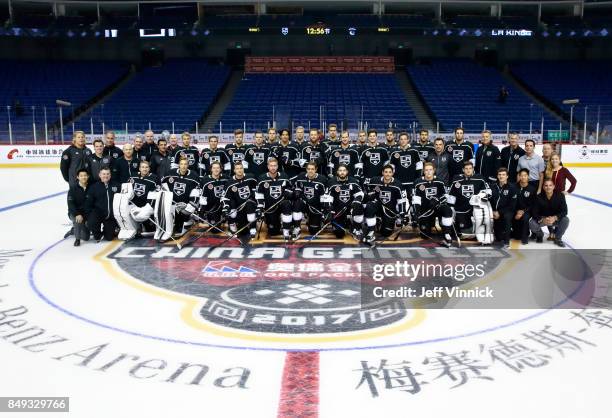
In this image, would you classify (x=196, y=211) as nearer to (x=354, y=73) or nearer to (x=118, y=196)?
(x=118, y=196)

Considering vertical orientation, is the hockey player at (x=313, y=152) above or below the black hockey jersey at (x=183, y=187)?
above

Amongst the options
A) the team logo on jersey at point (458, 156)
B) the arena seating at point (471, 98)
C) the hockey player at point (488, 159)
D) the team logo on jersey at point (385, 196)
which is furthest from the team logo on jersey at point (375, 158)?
the arena seating at point (471, 98)

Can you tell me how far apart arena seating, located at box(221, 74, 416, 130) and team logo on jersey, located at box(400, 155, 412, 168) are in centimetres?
1306

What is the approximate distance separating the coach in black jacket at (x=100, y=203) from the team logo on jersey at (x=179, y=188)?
88 cm

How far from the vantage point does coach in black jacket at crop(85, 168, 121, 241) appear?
333 inches

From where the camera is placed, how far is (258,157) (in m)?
10.0

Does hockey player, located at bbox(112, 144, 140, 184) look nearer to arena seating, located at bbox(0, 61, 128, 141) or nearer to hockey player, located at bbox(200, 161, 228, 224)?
hockey player, located at bbox(200, 161, 228, 224)

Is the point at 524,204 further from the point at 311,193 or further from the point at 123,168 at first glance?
the point at 123,168

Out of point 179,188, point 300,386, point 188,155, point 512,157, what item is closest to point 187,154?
point 188,155

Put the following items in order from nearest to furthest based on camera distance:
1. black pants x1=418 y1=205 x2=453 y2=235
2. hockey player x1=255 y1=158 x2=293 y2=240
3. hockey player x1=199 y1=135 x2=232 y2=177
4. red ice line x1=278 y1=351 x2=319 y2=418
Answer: red ice line x1=278 y1=351 x2=319 y2=418, black pants x1=418 y1=205 x2=453 y2=235, hockey player x1=255 y1=158 x2=293 y2=240, hockey player x1=199 y1=135 x2=232 y2=177

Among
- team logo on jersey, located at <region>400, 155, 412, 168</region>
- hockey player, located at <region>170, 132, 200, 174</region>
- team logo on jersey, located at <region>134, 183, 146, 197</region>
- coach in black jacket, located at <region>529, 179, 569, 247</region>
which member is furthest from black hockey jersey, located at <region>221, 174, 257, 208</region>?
coach in black jacket, located at <region>529, 179, 569, 247</region>

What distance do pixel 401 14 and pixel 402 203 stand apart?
24.9 meters

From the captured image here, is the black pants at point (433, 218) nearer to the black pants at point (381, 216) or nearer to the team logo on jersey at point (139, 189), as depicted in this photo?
the black pants at point (381, 216)

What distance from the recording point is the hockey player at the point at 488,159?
9.80m
